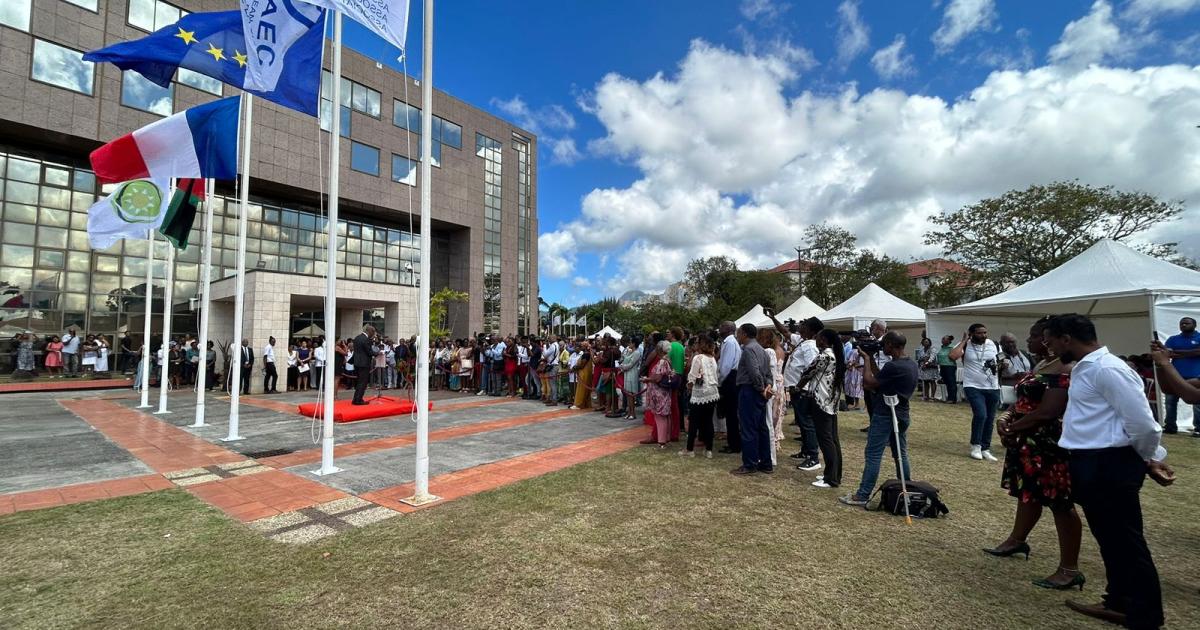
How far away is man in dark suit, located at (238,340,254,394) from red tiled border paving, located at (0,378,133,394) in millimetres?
6234

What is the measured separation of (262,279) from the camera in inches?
622

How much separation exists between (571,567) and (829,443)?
11.1 feet

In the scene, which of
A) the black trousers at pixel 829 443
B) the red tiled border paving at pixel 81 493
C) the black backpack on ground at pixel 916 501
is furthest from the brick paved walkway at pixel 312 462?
the black backpack on ground at pixel 916 501

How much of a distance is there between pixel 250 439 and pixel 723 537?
7727 mm

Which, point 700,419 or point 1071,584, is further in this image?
point 700,419

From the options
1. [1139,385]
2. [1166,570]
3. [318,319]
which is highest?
[318,319]

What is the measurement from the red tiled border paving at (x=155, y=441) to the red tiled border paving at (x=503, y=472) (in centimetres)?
308

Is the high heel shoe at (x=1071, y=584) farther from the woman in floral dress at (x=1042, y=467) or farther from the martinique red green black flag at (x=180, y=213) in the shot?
the martinique red green black flag at (x=180, y=213)

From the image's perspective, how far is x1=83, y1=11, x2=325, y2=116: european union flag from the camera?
231 inches

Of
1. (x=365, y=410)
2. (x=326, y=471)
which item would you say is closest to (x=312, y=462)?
(x=326, y=471)

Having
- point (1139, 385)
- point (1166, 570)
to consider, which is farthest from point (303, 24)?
point (1166, 570)

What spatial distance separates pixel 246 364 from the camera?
49.5ft

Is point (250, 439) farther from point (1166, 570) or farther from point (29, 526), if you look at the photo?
point (1166, 570)

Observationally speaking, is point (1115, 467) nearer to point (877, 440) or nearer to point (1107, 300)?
point (877, 440)
